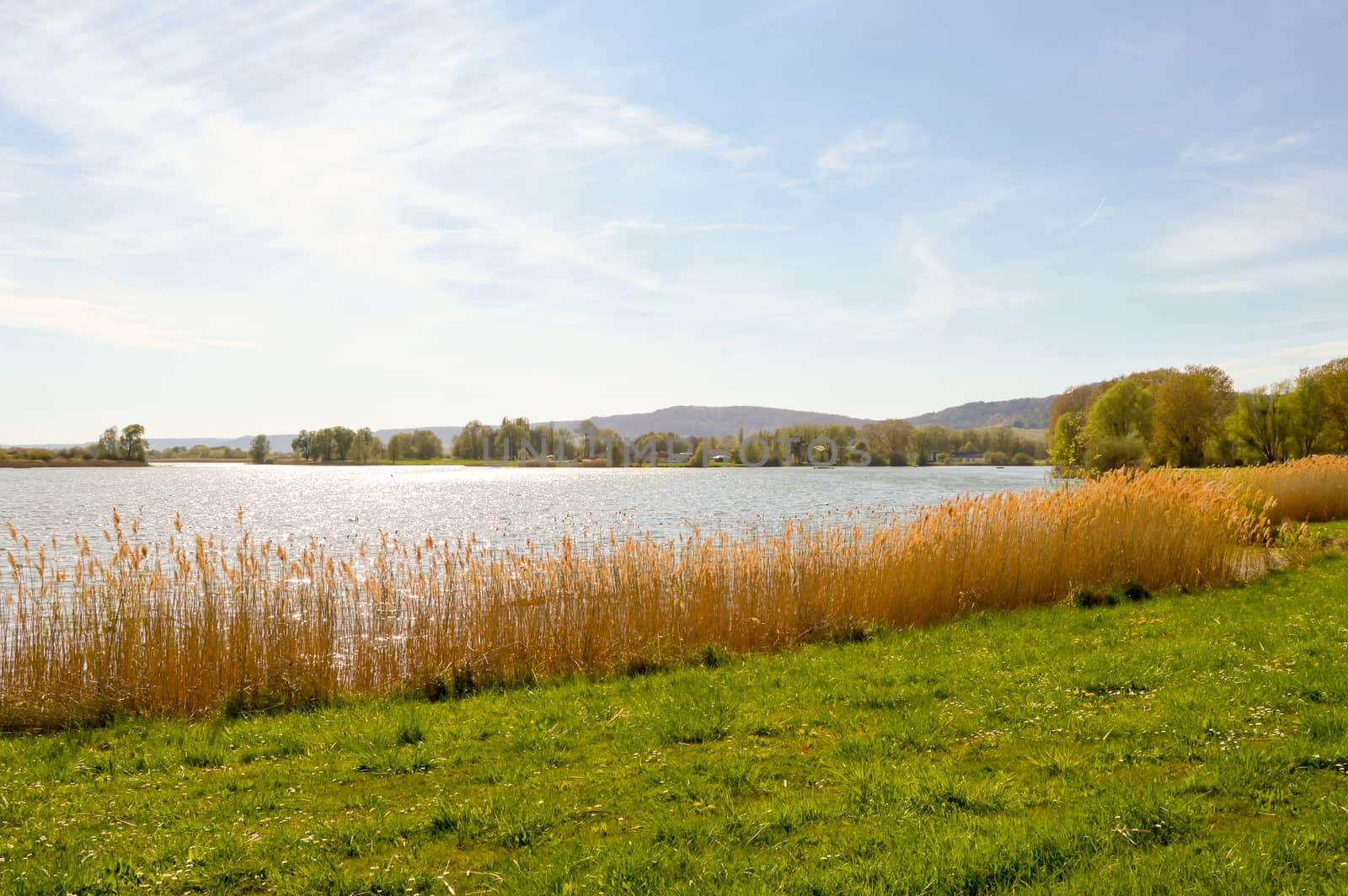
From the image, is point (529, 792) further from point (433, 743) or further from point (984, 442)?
point (984, 442)

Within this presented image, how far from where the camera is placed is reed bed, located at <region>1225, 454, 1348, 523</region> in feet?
84.5

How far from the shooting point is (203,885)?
4.82 metres

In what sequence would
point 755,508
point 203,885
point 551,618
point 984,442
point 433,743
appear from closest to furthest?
point 203,885
point 433,743
point 551,618
point 755,508
point 984,442

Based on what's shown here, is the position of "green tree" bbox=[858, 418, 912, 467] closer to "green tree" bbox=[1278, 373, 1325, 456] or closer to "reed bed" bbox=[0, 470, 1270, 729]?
"green tree" bbox=[1278, 373, 1325, 456]

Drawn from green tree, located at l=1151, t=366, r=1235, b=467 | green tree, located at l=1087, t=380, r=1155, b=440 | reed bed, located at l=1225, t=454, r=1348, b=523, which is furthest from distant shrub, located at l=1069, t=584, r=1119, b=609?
green tree, located at l=1151, t=366, r=1235, b=467

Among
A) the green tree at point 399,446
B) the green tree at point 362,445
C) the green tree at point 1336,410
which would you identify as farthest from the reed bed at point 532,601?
the green tree at point 399,446

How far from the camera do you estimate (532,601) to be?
11.7 meters

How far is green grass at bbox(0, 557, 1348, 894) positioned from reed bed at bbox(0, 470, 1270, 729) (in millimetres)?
948

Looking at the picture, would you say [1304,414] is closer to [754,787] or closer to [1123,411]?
[1123,411]

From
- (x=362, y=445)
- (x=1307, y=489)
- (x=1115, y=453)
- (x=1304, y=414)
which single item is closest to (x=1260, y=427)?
(x=1304, y=414)

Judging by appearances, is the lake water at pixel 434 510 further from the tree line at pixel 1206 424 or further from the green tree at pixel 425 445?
the green tree at pixel 425 445

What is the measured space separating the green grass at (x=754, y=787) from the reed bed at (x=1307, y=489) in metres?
19.8

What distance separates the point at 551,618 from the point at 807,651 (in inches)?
138

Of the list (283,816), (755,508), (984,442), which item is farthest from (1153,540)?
(984,442)
